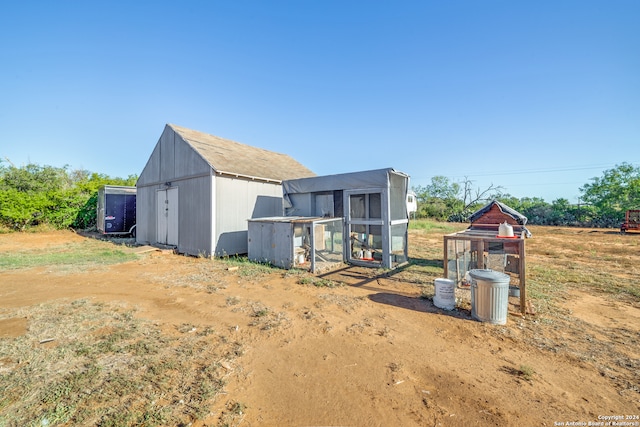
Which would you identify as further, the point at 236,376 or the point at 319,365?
the point at 319,365

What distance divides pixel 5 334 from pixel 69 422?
9.72 ft

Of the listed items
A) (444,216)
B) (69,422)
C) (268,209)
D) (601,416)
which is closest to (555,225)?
(444,216)

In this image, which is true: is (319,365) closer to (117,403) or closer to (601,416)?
(117,403)

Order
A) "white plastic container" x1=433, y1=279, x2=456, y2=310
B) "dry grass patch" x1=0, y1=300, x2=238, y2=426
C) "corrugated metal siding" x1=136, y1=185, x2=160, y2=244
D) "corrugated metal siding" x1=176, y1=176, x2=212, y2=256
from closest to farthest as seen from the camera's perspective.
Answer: "dry grass patch" x1=0, y1=300, x2=238, y2=426, "white plastic container" x1=433, y1=279, x2=456, y2=310, "corrugated metal siding" x1=176, y1=176, x2=212, y2=256, "corrugated metal siding" x1=136, y1=185, x2=160, y2=244

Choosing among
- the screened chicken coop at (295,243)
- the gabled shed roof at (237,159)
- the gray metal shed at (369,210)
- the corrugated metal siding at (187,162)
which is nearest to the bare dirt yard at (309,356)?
the screened chicken coop at (295,243)

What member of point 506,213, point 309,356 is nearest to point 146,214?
point 309,356

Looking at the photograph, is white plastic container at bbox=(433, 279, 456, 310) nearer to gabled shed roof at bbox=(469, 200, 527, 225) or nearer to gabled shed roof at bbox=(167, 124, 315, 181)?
gabled shed roof at bbox=(469, 200, 527, 225)

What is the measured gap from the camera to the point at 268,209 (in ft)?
38.3

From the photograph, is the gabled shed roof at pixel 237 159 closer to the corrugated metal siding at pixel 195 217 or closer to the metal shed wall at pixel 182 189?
the metal shed wall at pixel 182 189

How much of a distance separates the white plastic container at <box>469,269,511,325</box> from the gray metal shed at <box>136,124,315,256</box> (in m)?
8.54

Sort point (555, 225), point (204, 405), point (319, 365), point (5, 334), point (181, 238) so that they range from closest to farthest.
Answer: point (204, 405)
point (319, 365)
point (5, 334)
point (181, 238)
point (555, 225)

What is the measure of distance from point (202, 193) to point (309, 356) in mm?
8391

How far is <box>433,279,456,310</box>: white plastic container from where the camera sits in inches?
191

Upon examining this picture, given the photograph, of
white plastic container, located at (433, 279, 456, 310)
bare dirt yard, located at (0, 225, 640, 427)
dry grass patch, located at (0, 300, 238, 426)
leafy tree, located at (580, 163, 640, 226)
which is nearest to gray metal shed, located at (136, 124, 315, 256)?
bare dirt yard, located at (0, 225, 640, 427)
